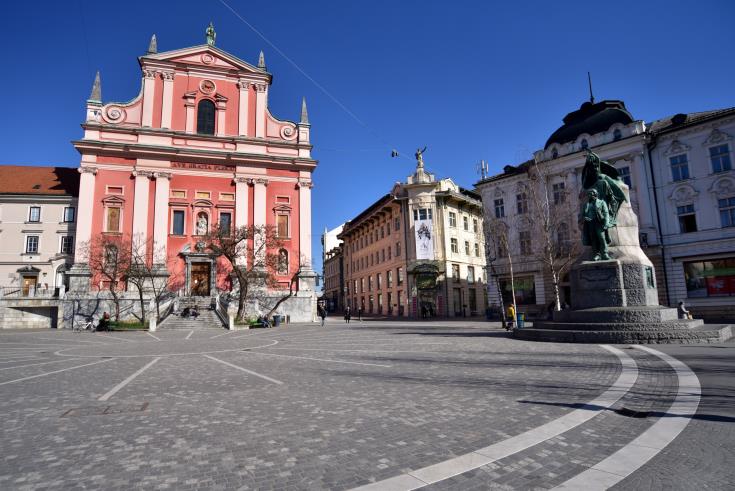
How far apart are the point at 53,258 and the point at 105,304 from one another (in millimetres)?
15180

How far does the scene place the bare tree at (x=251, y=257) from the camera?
30250 millimetres

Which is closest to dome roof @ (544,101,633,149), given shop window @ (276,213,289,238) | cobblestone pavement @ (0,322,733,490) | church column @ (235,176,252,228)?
shop window @ (276,213,289,238)

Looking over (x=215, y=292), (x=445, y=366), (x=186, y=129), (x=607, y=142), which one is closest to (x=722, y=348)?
(x=445, y=366)

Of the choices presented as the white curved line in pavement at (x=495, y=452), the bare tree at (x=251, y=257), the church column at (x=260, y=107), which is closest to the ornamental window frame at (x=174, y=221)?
the bare tree at (x=251, y=257)

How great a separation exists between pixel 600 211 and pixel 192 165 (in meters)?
33.6

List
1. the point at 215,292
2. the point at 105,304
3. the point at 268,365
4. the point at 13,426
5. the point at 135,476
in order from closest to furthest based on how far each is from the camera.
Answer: the point at 135,476, the point at 13,426, the point at 268,365, the point at 105,304, the point at 215,292

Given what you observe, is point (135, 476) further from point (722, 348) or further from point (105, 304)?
point (105, 304)

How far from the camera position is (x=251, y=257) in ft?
109

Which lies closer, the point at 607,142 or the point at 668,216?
the point at 668,216

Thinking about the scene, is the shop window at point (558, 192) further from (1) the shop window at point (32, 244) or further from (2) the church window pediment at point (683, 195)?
(1) the shop window at point (32, 244)

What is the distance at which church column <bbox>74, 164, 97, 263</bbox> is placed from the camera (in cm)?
3319

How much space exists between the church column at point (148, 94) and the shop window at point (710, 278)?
4479cm

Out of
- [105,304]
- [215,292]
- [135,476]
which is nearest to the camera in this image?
[135,476]

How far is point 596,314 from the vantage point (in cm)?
1431
